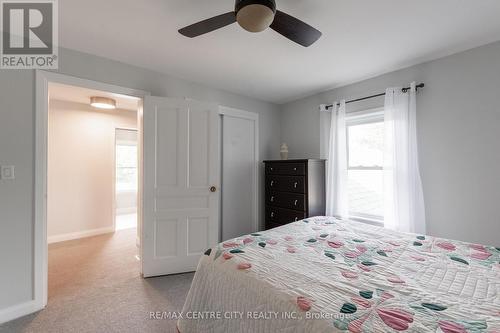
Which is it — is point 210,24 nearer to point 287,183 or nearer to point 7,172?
point 7,172

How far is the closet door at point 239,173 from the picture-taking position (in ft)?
11.2

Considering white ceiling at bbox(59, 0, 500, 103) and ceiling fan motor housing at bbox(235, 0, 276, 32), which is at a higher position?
white ceiling at bbox(59, 0, 500, 103)

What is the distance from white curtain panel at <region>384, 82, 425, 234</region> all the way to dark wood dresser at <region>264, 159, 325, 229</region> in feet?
2.68

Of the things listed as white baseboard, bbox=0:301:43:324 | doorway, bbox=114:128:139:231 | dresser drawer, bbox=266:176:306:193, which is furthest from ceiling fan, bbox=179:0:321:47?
doorway, bbox=114:128:139:231

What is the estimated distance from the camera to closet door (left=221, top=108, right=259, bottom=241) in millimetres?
3400

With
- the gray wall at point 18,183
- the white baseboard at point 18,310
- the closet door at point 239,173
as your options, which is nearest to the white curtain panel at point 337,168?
the closet door at point 239,173

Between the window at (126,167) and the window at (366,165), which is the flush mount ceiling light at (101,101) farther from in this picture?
the window at (366,165)

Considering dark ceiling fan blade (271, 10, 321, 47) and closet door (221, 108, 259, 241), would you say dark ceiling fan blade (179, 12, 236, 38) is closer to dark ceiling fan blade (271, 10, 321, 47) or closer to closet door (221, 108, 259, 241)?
dark ceiling fan blade (271, 10, 321, 47)

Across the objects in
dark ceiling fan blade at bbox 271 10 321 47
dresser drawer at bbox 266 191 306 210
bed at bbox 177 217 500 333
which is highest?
dark ceiling fan blade at bbox 271 10 321 47

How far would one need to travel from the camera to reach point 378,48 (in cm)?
216

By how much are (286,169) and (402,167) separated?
1.38 m

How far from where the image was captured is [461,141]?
85.4 inches

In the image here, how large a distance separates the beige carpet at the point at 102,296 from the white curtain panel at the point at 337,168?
2.06m

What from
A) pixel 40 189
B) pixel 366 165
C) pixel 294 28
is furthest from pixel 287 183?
pixel 40 189
